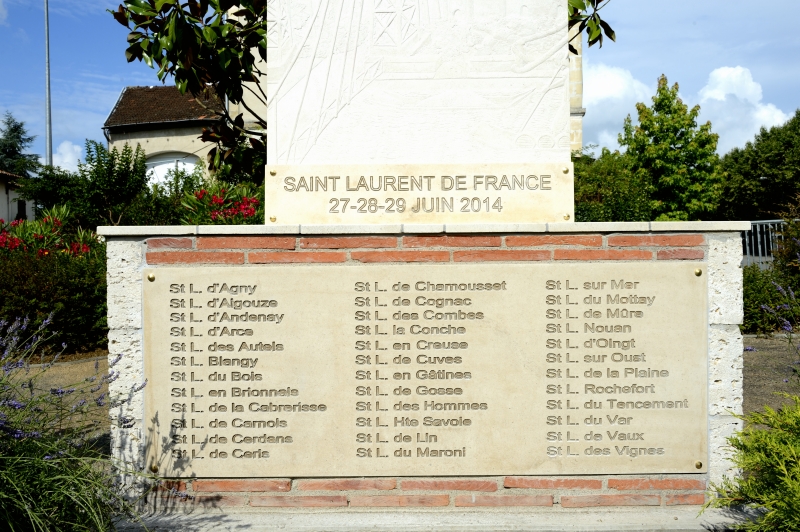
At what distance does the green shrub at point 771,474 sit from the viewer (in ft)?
9.48

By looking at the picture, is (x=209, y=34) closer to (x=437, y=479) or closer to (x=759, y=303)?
(x=437, y=479)

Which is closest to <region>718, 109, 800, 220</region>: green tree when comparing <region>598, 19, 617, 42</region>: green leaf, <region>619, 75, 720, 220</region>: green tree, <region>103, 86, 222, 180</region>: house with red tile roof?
<region>619, 75, 720, 220</region>: green tree

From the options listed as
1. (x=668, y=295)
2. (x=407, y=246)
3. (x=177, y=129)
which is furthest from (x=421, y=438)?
(x=177, y=129)

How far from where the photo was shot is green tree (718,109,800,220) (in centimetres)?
3108

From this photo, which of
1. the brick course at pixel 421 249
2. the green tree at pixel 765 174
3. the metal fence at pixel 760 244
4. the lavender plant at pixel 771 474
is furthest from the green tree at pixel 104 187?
the green tree at pixel 765 174

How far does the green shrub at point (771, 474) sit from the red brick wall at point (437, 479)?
367 millimetres

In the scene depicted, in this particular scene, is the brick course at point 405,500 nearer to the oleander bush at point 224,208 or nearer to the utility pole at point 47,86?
the oleander bush at point 224,208

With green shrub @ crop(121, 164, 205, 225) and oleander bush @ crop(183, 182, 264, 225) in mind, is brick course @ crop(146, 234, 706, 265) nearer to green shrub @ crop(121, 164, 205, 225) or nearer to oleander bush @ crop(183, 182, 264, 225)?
oleander bush @ crop(183, 182, 264, 225)

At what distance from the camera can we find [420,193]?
3885 mm

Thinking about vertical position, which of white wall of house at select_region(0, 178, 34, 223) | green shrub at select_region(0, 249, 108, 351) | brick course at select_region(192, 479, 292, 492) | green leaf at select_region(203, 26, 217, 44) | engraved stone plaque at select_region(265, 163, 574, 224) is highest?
white wall of house at select_region(0, 178, 34, 223)

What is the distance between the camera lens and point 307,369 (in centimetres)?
365

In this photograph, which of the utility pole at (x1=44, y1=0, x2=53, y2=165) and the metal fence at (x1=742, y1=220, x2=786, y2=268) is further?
the utility pole at (x1=44, y1=0, x2=53, y2=165)

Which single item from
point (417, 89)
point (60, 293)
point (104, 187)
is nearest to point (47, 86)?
point (104, 187)

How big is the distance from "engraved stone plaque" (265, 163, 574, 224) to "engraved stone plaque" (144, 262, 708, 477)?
0.38m
